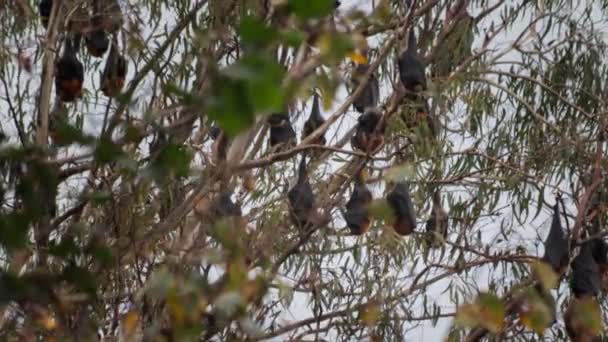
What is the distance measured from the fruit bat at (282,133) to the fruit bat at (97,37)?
77cm

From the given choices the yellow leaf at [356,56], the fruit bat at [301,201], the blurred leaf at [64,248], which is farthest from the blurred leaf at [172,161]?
the fruit bat at [301,201]

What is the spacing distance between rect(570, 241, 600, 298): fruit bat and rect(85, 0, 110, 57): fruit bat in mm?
2140

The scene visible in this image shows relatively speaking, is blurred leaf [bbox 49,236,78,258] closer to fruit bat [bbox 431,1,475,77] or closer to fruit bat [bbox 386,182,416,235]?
fruit bat [bbox 386,182,416,235]

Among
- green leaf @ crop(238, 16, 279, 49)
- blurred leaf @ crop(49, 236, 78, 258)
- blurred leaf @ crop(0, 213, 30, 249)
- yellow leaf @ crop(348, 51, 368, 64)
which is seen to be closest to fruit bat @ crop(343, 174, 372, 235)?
yellow leaf @ crop(348, 51, 368, 64)

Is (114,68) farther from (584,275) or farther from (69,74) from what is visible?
(584,275)

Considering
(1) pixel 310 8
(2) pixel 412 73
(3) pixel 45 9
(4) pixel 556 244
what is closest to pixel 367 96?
A: (2) pixel 412 73

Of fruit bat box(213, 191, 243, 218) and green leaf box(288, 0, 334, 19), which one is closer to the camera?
green leaf box(288, 0, 334, 19)

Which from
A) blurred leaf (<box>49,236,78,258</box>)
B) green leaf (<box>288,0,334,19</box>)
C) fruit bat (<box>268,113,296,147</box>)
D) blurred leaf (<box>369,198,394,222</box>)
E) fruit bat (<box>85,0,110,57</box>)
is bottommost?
blurred leaf (<box>49,236,78,258</box>)

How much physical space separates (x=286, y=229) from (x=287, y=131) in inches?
21.0

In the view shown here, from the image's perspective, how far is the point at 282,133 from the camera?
5.11 metres

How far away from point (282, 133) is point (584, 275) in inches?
54.3

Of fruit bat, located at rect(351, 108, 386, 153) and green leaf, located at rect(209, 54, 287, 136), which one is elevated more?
fruit bat, located at rect(351, 108, 386, 153)

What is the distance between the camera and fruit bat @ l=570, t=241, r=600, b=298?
515cm

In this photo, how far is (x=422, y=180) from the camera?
5480 millimetres
